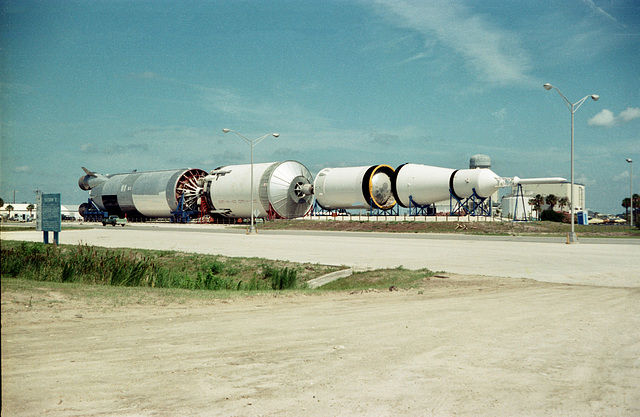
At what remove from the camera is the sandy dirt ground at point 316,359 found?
4.94m

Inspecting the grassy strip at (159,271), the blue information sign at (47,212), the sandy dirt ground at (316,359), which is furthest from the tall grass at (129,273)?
the blue information sign at (47,212)

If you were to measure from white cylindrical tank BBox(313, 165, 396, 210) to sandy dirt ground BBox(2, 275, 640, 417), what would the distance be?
49031 mm

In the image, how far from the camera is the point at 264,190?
198 ft

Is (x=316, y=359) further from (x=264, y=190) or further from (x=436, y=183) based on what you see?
(x=264, y=190)

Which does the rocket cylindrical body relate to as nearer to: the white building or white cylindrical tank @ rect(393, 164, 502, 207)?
white cylindrical tank @ rect(393, 164, 502, 207)

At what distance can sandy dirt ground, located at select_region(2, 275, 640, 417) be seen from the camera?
494 centimetres

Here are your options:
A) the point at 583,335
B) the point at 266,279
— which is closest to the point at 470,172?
the point at 266,279

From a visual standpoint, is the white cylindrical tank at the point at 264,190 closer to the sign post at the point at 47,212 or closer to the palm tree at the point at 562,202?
the sign post at the point at 47,212

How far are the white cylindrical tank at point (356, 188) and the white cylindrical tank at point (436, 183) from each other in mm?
1904

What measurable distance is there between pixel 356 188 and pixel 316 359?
53531 millimetres

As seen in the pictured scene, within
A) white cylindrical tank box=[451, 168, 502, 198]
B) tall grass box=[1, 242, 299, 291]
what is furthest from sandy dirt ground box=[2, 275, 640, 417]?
white cylindrical tank box=[451, 168, 502, 198]

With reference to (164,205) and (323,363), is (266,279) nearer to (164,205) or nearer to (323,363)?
(323,363)

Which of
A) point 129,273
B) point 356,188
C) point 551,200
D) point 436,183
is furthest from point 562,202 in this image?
point 129,273

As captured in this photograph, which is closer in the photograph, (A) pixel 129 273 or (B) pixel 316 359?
(B) pixel 316 359
